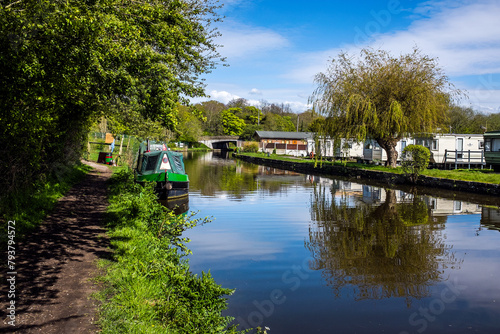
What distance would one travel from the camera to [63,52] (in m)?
6.39

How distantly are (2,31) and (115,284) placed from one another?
3840 millimetres

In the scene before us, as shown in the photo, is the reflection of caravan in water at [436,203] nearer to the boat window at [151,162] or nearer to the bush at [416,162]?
the bush at [416,162]

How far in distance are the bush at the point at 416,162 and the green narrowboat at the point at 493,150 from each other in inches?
→ 244

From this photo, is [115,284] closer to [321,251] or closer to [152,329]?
[152,329]

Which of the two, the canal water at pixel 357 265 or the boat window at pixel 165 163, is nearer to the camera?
the canal water at pixel 357 265

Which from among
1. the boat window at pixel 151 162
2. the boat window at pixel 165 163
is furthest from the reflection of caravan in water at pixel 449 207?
the boat window at pixel 151 162

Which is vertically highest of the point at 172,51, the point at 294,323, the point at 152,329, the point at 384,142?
the point at 172,51

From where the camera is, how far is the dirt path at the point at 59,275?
4.52 metres

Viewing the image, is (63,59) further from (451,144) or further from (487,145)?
(451,144)

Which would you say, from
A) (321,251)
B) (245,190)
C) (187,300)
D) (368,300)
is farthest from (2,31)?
(245,190)

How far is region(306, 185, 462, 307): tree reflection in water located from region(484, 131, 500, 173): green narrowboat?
13.7m

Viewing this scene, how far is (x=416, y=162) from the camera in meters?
23.2

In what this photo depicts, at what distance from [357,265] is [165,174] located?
10482mm

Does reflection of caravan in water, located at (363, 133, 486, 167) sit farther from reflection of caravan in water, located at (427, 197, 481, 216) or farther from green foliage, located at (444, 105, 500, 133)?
green foliage, located at (444, 105, 500, 133)
